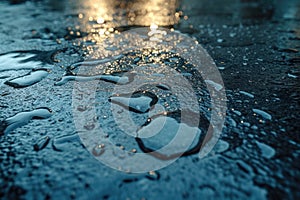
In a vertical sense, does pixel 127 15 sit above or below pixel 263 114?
above

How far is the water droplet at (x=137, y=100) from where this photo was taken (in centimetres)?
110

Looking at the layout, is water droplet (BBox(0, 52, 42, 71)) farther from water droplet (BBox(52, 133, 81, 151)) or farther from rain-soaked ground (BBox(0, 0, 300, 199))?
water droplet (BBox(52, 133, 81, 151))

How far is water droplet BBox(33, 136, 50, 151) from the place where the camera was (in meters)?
0.89

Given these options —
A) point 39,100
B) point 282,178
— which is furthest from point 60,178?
point 282,178

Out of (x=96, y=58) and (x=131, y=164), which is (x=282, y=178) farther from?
(x=96, y=58)

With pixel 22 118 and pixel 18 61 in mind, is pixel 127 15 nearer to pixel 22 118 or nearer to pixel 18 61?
pixel 18 61

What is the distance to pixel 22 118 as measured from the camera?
1.06 metres

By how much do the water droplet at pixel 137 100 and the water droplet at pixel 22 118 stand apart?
1.00 ft

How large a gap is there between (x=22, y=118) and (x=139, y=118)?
514 millimetres

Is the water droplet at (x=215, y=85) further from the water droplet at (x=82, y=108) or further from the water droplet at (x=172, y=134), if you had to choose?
the water droplet at (x=82, y=108)

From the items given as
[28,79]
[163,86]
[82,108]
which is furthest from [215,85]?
[28,79]

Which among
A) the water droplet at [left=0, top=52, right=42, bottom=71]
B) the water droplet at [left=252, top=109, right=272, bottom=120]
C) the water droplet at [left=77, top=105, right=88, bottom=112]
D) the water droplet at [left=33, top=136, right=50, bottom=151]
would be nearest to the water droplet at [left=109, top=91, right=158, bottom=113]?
the water droplet at [left=77, top=105, right=88, bottom=112]

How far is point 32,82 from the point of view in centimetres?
140

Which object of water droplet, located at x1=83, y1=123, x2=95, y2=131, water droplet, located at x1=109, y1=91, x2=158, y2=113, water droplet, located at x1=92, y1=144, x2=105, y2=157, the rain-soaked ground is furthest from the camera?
water droplet, located at x1=109, y1=91, x2=158, y2=113
